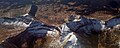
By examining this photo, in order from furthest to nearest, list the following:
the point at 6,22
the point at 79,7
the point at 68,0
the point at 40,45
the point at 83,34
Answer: the point at 68,0, the point at 79,7, the point at 6,22, the point at 83,34, the point at 40,45

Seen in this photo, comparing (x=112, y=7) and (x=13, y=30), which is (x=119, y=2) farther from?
(x=13, y=30)

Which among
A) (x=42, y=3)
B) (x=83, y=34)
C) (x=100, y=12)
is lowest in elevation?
(x=42, y=3)

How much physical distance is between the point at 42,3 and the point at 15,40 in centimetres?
1568

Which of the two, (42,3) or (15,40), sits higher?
(15,40)

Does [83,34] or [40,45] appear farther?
[83,34]

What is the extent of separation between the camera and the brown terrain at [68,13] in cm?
1642

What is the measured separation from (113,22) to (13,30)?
8.11 m

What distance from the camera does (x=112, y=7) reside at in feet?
78.5

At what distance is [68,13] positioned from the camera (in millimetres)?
24688

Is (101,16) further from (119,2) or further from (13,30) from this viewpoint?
(13,30)

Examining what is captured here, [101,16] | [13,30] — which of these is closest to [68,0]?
[101,16]

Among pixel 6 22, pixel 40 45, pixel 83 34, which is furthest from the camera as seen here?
pixel 6 22

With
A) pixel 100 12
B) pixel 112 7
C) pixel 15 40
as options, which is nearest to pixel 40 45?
pixel 15 40

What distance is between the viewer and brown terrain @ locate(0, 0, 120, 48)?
16422mm
